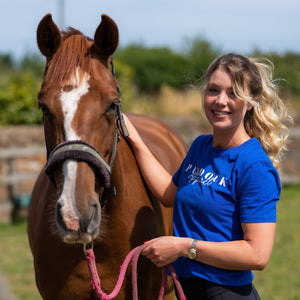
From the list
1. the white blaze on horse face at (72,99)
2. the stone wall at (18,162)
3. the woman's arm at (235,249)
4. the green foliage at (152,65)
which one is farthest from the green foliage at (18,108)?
the green foliage at (152,65)

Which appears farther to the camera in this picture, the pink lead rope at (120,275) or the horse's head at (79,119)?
the pink lead rope at (120,275)

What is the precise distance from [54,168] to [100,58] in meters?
0.60

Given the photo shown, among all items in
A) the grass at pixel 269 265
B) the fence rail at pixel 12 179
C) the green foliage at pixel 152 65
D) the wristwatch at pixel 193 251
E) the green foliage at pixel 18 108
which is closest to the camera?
the wristwatch at pixel 193 251

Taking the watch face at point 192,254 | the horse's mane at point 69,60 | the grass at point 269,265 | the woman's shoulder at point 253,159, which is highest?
the horse's mane at point 69,60

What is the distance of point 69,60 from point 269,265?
14.4 ft

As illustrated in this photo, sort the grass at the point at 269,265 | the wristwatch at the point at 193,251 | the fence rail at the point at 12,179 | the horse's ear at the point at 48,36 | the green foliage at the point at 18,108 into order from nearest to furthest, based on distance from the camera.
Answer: the wristwatch at the point at 193,251
the horse's ear at the point at 48,36
the grass at the point at 269,265
the fence rail at the point at 12,179
the green foliage at the point at 18,108

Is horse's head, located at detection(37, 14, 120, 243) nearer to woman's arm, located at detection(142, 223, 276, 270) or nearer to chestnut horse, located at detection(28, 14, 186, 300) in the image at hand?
chestnut horse, located at detection(28, 14, 186, 300)

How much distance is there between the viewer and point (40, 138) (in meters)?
8.64

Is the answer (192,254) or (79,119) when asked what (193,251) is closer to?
(192,254)

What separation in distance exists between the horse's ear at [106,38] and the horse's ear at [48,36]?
0.19 m

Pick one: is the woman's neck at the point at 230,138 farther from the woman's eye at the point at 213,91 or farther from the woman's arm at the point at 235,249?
the woman's arm at the point at 235,249

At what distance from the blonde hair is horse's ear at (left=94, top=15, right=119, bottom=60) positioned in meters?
0.49

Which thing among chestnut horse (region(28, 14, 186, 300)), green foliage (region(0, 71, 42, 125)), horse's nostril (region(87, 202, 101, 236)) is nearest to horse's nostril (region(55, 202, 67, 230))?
chestnut horse (region(28, 14, 186, 300))

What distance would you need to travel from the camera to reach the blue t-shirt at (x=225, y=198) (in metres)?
1.89
